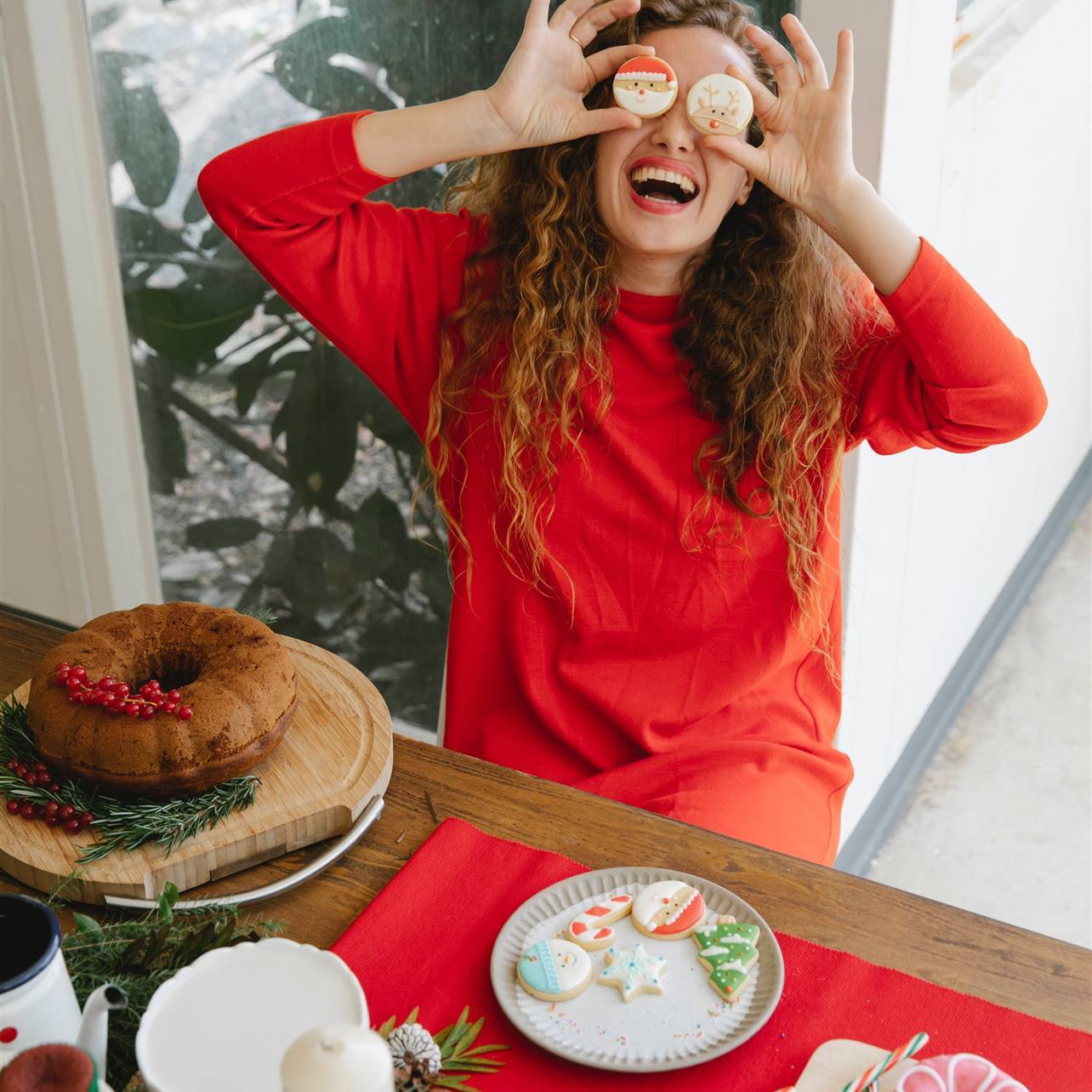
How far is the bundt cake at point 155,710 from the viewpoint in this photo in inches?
42.9

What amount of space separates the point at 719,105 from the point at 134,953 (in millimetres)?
1002

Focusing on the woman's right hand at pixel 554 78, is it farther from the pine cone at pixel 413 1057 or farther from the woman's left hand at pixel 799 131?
the pine cone at pixel 413 1057

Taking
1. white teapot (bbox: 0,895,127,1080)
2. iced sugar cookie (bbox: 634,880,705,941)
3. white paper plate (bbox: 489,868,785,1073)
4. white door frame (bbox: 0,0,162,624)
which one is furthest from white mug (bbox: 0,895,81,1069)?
white door frame (bbox: 0,0,162,624)

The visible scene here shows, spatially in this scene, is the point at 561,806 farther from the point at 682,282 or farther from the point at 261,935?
the point at 682,282

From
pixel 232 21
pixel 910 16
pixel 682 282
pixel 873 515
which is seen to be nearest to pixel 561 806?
pixel 682 282

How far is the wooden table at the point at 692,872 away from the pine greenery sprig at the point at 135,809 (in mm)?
57

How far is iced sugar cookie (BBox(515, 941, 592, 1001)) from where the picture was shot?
3.14 ft

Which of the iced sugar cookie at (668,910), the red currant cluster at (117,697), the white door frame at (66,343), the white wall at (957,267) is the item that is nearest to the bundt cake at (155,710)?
the red currant cluster at (117,697)

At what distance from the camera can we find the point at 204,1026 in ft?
2.81

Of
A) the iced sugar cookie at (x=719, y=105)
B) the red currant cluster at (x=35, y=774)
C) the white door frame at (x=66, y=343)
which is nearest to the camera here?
the red currant cluster at (x=35, y=774)

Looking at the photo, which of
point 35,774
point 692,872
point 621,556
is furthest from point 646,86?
point 35,774

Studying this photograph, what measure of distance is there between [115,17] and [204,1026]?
1894 mm

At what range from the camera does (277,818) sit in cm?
110

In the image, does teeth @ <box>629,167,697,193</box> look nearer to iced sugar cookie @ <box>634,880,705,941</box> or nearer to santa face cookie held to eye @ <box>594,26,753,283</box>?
santa face cookie held to eye @ <box>594,26,753,283</box>
